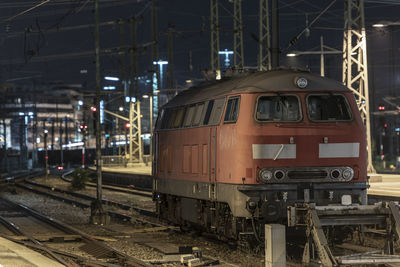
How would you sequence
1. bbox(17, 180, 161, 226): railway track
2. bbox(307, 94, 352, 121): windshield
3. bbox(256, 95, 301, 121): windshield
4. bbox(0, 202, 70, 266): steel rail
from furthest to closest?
bbox(17, 180, 161, 226): railway track < bbox(0, 202, 70, 266): steel rail < bbox(307, 94, 352, 121): windshield < bbox(256, 95, 301, 121): windshield

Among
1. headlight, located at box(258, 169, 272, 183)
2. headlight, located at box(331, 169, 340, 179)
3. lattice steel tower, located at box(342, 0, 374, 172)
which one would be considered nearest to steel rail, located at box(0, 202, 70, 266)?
headlight, located at box(258, 169, 272, 183)

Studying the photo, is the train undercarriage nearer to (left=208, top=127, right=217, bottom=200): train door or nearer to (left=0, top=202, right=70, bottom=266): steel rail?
(left=208, top=127, right=217, bottom=200): train door

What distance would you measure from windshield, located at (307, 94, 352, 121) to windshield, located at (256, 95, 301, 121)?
1.04 feet

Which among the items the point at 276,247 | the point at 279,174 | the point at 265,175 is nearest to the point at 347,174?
the point at 279,174

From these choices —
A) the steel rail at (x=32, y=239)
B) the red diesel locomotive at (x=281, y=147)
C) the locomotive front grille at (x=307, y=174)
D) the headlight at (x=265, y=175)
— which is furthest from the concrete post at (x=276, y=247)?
the steel rail at (x=32, y=239)

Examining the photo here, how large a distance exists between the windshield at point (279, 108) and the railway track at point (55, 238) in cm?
426

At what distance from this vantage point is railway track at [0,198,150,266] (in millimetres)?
15352

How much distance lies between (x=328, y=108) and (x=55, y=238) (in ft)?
30.8

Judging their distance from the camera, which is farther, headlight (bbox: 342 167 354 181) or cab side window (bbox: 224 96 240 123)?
cab side window (bbox: 224 96 240 123)

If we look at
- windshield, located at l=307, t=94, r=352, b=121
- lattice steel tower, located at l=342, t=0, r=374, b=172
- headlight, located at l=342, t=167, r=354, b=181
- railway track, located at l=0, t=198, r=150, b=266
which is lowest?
railway track, located at l=0, t=198, r=150, b=266

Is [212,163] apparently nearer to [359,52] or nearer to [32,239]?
[32,239]

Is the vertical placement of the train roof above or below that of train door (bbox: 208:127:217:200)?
above

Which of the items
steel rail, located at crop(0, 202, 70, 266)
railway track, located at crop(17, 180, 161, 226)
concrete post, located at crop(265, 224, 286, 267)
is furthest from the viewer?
railway track, located at crop(17, 180, 161, 226)

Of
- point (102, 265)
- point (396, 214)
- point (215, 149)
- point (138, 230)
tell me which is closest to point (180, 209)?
point (138, 230)
